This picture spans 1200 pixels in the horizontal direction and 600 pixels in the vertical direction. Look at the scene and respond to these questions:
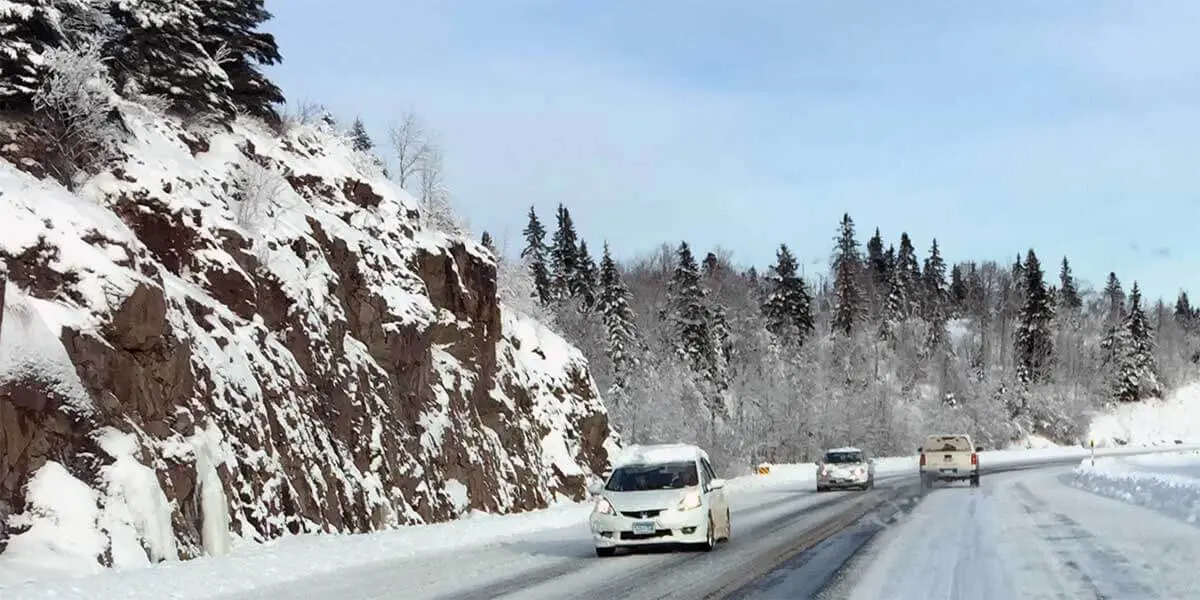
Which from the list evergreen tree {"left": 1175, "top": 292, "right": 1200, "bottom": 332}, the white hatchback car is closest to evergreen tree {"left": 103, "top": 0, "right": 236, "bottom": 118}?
the white hatchback car

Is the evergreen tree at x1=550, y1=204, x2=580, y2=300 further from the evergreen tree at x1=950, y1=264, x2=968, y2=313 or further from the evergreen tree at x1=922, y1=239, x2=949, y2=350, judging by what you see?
the evergreen tree at x1=950, y1=264, x2=968, y2=313

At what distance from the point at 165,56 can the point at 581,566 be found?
1797cm

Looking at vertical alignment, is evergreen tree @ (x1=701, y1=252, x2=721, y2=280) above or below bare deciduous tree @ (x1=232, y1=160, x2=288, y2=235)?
above

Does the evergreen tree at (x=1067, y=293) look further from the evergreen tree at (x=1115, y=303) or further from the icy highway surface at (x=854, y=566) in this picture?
the icy highway surface at (x=854, y=566)

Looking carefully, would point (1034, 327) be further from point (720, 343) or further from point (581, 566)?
point (581, 566)

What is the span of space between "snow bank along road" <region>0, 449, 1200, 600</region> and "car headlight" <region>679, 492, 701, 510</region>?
76cm

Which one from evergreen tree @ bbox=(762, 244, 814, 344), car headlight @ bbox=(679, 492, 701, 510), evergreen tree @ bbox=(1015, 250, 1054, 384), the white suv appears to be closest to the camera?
car headlight @ bbox=(679, 492, 701, 510)

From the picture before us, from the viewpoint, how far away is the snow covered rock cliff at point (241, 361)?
49.0ft

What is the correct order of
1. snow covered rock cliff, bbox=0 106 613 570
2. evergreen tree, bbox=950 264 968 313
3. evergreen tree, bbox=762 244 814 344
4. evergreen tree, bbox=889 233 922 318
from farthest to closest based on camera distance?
evergreen tree, bbox=950 264 968 313 → evergreen tree, bbox=889 233 922 318 → evergreen tree, bbox=762 244 814 344 → snow covered rock cliff, bbox=0 106 613 570

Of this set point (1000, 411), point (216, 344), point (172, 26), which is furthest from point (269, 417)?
point (1000, 411)

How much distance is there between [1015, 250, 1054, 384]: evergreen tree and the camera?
11938 cm

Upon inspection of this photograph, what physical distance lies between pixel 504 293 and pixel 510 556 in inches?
1266

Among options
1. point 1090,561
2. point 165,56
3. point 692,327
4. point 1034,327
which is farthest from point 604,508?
point 1034,327

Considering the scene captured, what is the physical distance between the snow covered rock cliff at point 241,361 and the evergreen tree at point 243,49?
1.35 metres
